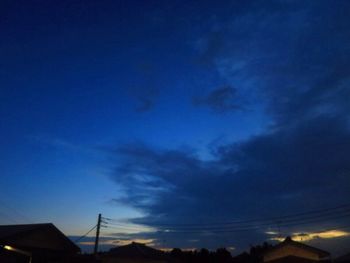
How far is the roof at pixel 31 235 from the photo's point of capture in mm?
28052

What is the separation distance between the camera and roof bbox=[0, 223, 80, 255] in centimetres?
2805

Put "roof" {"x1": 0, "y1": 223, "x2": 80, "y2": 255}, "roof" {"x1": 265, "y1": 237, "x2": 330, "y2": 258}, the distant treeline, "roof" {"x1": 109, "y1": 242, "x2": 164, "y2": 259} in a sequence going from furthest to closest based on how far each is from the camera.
Result: the distant treeline → "roof" {"x1": 265, "y1": 237, "x2": 330, "y2": 258} → "roof" {"x1": 109, "y1": 242, "x2": 164, "y2": 259} → "roof" {"x1": 0, "y1": 223, "x2": 80, "y2": 255}

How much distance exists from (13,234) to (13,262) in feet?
8.51

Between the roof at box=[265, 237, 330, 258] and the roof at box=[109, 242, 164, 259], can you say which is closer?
the roof at box=[109, 242, 164, 259]

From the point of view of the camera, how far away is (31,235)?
3059cm

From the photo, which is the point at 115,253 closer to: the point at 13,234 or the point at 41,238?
the point at 41,238

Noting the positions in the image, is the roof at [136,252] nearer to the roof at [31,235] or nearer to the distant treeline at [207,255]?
the roof at [31,235]

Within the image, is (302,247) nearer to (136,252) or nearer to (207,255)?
(136,252)

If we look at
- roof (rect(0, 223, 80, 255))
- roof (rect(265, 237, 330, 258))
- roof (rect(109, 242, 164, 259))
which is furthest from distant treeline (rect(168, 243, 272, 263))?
roof (rect(0, 223, 80, 255))

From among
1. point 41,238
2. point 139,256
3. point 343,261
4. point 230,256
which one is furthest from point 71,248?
point 230,256

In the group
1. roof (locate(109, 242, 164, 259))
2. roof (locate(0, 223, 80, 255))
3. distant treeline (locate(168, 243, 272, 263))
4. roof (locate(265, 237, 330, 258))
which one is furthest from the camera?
distant treeline (locate(168, 243, 272, 263))

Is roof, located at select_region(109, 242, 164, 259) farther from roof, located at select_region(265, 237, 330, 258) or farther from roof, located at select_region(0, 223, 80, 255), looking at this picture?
roof, located at select_region(265, 237, 330, 258)

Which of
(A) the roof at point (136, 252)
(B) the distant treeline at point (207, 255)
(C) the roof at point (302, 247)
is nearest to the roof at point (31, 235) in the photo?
(A) the roof at point (136, 252)

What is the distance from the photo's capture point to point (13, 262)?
93.5ft
